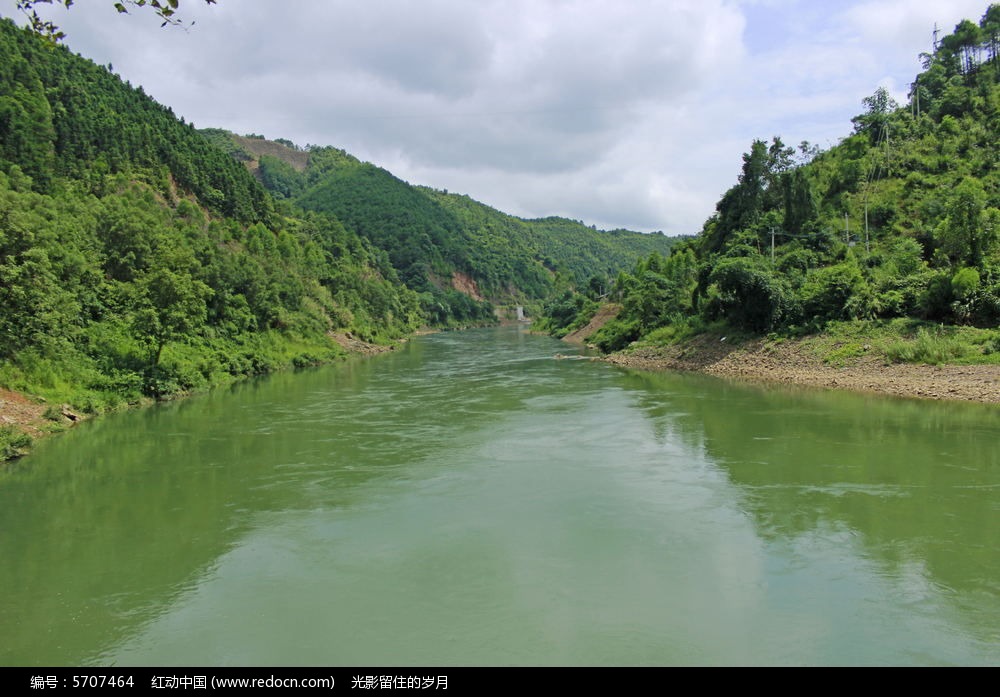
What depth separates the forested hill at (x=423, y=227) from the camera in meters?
129

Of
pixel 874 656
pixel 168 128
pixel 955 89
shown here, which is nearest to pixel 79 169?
pixel 168 128

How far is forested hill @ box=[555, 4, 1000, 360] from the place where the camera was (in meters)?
29.4

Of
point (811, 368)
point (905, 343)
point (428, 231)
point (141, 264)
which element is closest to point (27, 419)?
point (141, 264)

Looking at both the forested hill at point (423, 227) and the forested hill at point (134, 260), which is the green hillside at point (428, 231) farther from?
the forested hill at point (134, 260)

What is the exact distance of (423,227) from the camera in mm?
137000

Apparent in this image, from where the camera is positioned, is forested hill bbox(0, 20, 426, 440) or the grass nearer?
forested hill bbox(0, 20, 426, 440)

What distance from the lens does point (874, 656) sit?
723 centimetres

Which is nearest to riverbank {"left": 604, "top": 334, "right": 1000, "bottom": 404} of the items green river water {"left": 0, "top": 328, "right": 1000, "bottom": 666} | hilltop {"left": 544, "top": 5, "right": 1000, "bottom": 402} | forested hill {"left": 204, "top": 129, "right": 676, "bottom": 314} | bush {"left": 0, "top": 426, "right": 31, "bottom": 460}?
hilltop {"left": 544, "top": 5, "right": 1000, "bottom": 402}

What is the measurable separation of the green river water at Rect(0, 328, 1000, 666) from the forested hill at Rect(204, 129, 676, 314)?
94.4 meters

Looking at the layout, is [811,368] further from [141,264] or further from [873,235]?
[141,264]

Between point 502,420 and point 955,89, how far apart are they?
53201 millimetres

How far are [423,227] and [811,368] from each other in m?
114

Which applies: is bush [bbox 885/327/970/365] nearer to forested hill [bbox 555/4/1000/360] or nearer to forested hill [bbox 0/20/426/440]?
forested hill [bbox 555/4/1000/360]

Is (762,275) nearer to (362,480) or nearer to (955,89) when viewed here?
(362,480)
